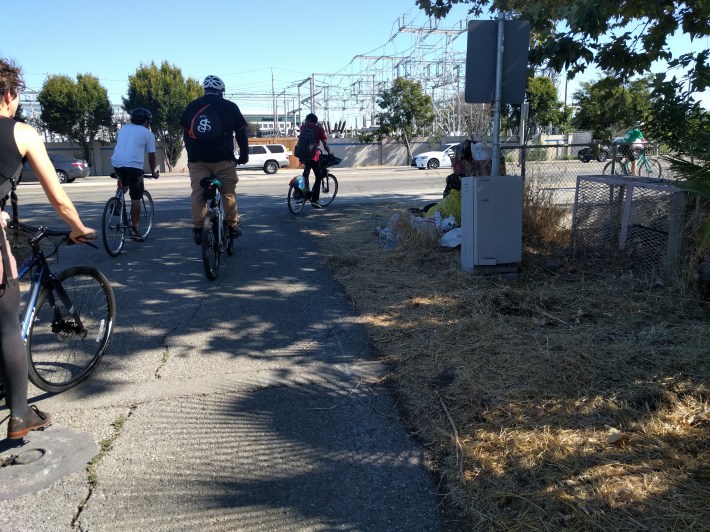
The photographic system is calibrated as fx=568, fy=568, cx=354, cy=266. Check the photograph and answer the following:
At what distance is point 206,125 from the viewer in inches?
238

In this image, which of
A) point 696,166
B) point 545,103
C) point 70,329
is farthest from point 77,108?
point 696,166

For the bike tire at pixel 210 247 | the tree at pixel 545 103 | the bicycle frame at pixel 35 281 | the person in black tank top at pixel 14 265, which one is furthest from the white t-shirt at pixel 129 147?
the tree at pixel 545 103

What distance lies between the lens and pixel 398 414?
3.28m

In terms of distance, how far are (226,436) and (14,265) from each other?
139 centimetres

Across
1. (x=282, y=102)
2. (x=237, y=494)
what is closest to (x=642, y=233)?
(x=237, y=494)

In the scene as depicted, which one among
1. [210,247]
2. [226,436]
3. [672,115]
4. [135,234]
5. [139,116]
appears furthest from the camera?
[135,234]

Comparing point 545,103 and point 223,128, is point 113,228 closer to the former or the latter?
point 223,128

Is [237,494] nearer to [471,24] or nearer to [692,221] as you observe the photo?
[692,221]

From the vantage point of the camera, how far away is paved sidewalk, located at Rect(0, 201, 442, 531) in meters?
2.47

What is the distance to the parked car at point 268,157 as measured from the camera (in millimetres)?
33562

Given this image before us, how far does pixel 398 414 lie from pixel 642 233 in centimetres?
383

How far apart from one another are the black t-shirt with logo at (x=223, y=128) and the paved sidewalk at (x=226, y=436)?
1814 millimetres

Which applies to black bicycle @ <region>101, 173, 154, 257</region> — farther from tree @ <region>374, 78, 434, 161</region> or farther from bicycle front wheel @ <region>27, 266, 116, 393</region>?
tree @ <region>374, 78, 434, 161</region>

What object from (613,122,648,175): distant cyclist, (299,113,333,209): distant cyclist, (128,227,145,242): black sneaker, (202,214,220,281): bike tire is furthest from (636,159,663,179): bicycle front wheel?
(128,227,145,242): black sneaker
